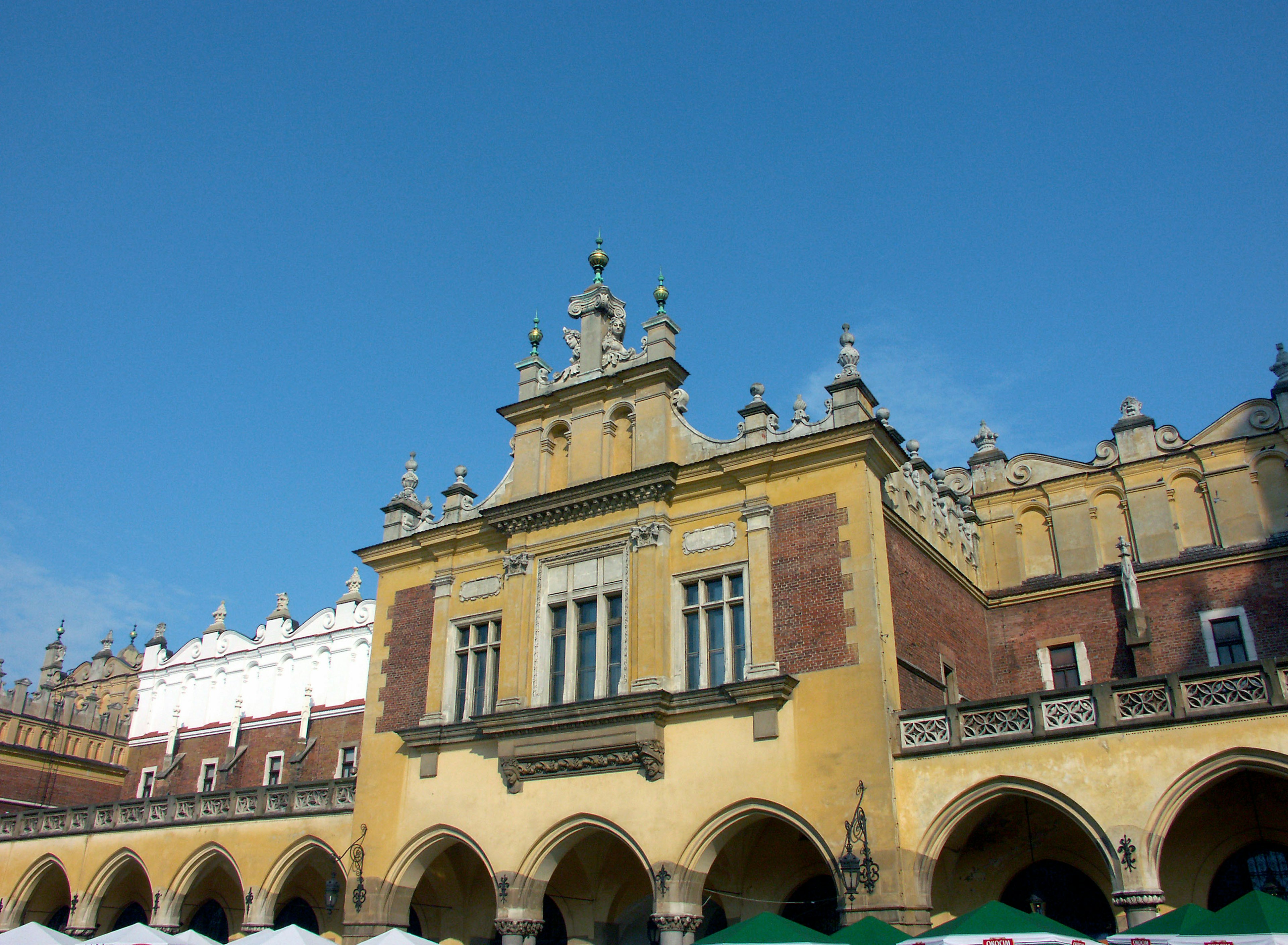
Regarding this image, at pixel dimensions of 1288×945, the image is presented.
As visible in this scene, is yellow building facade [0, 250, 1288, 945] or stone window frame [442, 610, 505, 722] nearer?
yellow building facade [0, 250, 1288, 945]

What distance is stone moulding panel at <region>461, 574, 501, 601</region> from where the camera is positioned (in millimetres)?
24984

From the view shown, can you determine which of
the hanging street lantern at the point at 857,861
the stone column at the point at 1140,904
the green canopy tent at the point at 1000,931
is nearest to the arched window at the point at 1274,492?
the stone column at the point at 1140,904

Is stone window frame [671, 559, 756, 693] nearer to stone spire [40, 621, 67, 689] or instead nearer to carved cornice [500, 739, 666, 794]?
carved cornice [500, 739, 666, 794]

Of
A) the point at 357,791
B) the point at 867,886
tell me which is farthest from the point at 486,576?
the point at 867,886

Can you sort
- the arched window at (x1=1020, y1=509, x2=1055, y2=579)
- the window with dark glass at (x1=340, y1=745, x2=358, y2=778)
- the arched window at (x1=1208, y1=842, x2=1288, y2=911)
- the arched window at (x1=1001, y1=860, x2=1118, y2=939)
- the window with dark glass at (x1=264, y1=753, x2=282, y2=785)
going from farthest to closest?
the window with dark glass at (x1=264, y1=753, x2=282, y2=785), the window with dark glass at (x1=340, y1=745, x2=358, y2=778), the arched window at (x1=1020, y1=509, x2=1055, y2=579), the arched window at (x1=1001, y1=860, x2=1118, y2=939), the arched window at (x1=1208, y1=842, x2=1288, y2=911)

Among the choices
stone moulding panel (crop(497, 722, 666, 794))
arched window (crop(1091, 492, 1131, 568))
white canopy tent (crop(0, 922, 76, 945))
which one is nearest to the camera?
stone moulding panel (crop(497, 722, 666, 794))

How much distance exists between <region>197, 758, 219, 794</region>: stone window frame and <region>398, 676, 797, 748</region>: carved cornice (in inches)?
653

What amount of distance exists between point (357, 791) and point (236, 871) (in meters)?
4.09

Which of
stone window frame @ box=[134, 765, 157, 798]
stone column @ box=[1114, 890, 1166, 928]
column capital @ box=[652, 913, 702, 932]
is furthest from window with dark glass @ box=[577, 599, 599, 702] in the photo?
stone window frame @ box=[134, 765, 157, 798]

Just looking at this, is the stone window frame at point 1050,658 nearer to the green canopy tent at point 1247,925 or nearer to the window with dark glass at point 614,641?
the window with dark glass at point 614,641

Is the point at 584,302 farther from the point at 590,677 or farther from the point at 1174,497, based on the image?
the point at 1174,497

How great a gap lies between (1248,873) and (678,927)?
9.74m

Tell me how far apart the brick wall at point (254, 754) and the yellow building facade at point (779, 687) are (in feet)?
17.6

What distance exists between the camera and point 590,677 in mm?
22688
